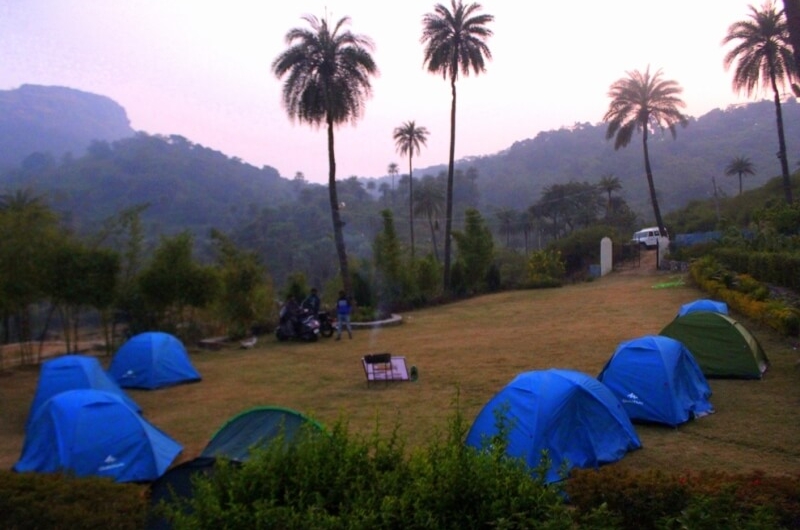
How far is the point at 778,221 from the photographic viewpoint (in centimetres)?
2391

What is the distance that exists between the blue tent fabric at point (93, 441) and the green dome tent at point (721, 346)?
29.1 ft

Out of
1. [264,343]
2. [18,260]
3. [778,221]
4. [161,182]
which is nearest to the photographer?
[18,260]

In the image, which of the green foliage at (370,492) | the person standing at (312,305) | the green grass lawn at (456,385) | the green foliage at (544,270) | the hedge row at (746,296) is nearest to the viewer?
the green foliage at (370,492)

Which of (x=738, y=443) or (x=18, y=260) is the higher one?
(x=18, y=260)

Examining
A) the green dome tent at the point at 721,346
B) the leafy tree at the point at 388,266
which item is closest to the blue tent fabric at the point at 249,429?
the green dome tent at the point at 721,346

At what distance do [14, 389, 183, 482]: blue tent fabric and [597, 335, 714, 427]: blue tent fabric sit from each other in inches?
240

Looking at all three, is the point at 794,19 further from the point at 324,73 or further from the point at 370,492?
the point at 324,73

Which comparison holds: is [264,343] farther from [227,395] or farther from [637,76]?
[637,76]

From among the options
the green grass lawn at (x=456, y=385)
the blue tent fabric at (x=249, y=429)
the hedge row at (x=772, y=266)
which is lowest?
the green grass lawn at (x=456, y=385)

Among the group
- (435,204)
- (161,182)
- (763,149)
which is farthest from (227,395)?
(763,149)

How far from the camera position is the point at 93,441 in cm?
760

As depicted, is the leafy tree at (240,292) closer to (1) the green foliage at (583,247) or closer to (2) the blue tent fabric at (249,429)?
(2) the blue tent fabric at (249,429)

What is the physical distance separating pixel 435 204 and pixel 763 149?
219ft

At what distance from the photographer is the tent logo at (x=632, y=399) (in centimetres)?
920
